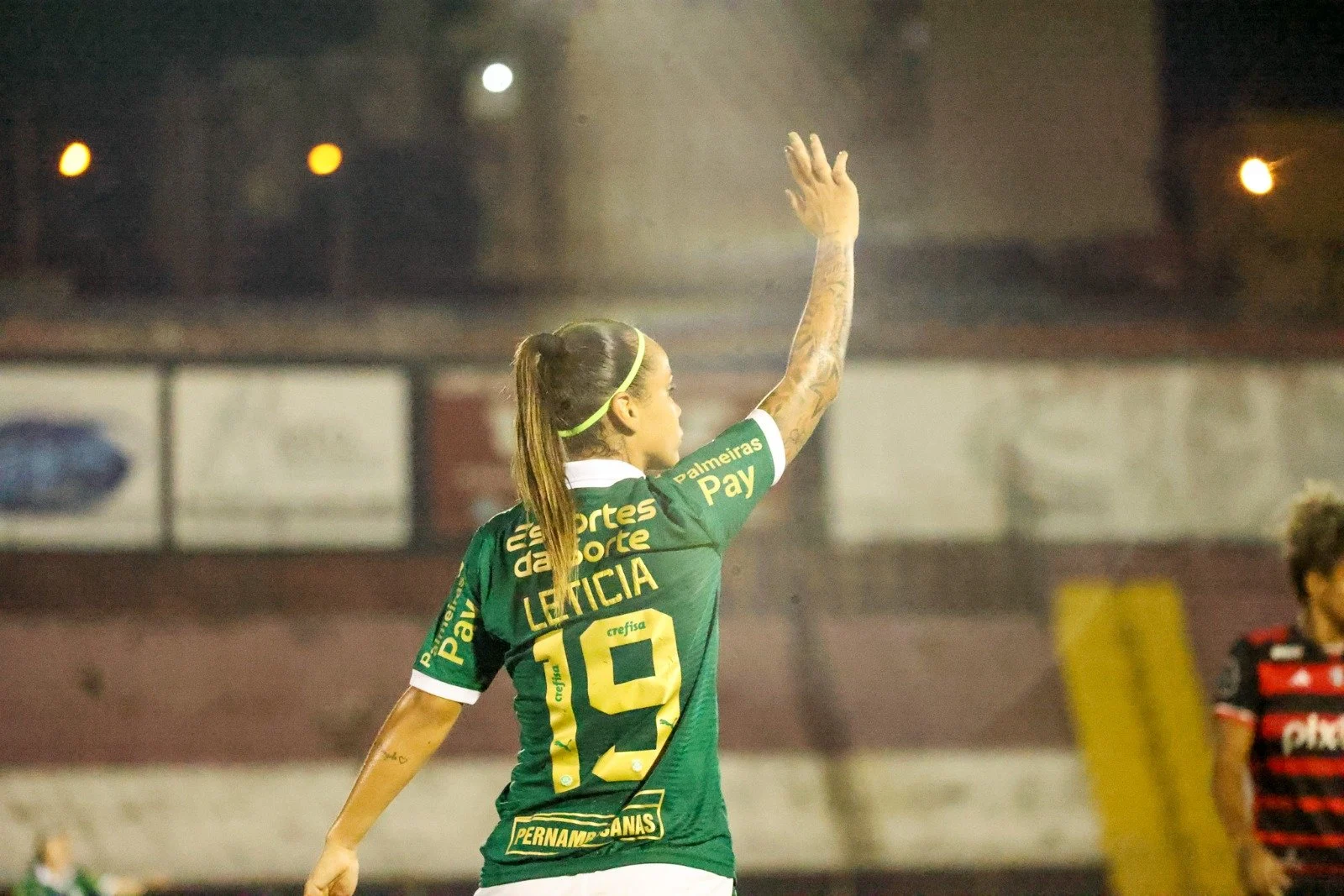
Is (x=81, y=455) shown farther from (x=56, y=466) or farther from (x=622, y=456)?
(x=622, y=456)

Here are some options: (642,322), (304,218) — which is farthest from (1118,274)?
(304,218)

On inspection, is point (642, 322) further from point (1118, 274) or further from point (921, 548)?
point (1118, 274)

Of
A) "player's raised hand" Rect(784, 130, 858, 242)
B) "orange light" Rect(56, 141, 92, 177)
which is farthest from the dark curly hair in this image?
"orange light" Rect(56, 141, 92, 177)

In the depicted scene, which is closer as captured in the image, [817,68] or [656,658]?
[656,658]

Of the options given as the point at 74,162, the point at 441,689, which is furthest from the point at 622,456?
the point at 74,162

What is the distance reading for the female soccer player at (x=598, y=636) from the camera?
2.01m

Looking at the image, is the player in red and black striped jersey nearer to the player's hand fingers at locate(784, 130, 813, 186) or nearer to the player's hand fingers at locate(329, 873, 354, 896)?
the player's hand fingers at locate(784, 130, 813, 186)

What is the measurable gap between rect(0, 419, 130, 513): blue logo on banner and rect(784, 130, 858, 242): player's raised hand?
6691 mm

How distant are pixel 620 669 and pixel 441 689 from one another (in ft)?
1.09

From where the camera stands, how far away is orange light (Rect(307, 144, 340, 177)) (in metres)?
8.12

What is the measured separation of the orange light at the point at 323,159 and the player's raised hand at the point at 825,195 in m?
6.20

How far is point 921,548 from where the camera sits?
818 cm

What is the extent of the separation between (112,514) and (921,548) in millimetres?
4830

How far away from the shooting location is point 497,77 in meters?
8.14
